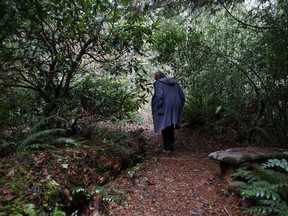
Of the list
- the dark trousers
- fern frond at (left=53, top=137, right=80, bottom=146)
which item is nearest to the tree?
fern frond at (left=53, top=137, right=80, bottom=146)

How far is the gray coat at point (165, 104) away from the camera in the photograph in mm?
5936

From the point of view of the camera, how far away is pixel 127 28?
5.16m

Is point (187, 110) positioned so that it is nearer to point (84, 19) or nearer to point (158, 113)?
point (158, 113)

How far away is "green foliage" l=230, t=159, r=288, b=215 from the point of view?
Result: 2.74 meters

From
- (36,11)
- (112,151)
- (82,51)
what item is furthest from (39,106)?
(36,11)

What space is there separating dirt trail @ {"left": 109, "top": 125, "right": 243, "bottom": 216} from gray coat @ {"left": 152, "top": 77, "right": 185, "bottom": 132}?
0.79 metres

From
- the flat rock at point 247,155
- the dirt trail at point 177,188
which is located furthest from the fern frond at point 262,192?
the flat rock at point 247,155

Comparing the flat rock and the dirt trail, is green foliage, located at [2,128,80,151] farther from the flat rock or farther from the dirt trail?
the flat rock

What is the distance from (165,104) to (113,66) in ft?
4.96

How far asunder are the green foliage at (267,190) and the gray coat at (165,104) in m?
2.59

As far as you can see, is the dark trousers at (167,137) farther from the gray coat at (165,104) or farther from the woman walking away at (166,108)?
the gray coat at (165,104)

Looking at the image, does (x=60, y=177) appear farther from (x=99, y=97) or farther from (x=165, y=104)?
(x=165, y=104)

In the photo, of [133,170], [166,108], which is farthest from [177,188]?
[166,108]

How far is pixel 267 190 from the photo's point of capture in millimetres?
2842
